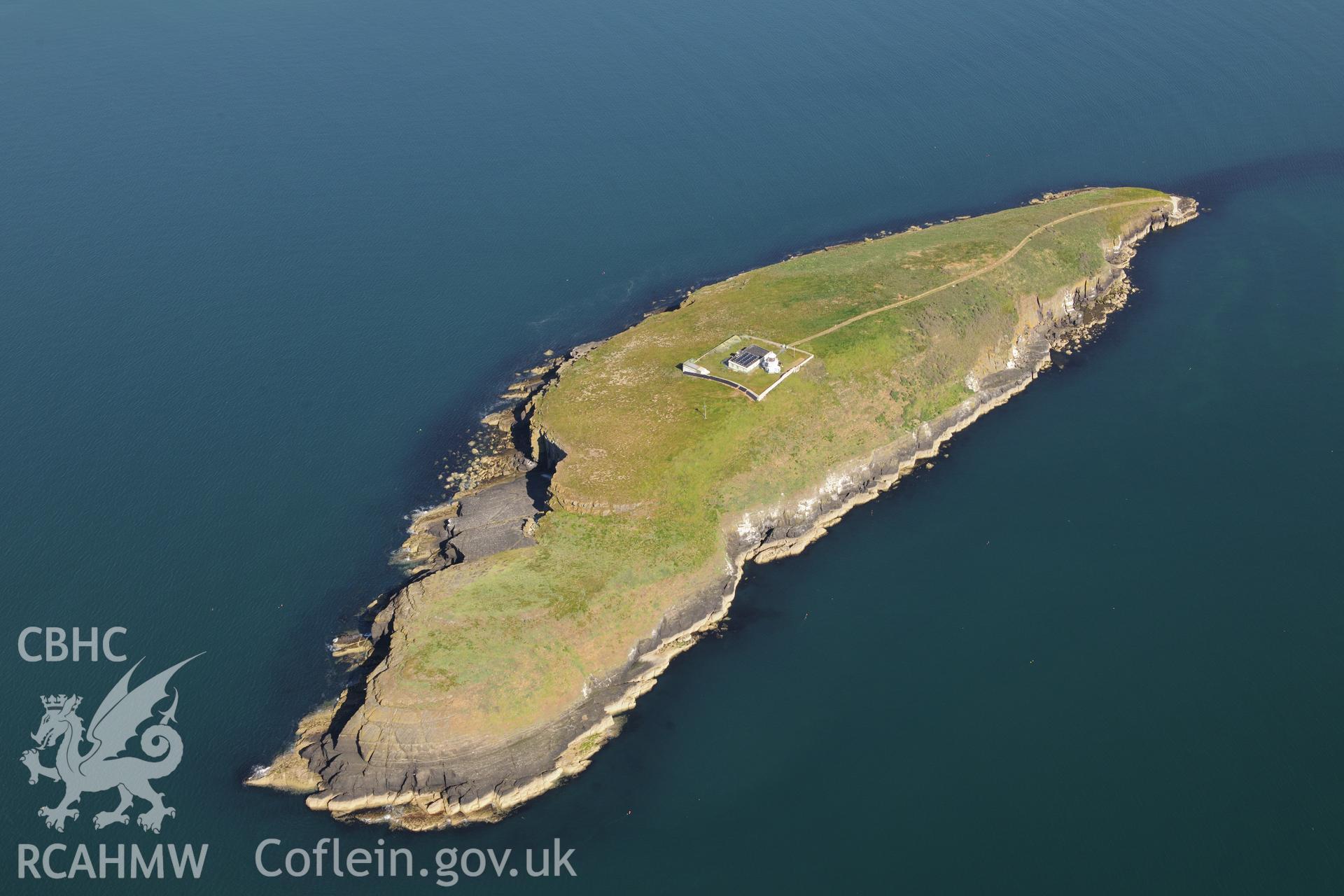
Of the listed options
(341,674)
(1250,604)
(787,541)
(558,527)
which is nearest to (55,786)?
(341,674)

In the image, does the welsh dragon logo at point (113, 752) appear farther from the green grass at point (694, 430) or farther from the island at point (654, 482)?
the green grass at point (694, 430)

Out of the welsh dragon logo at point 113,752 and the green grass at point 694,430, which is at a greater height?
the green grass at point 694,430

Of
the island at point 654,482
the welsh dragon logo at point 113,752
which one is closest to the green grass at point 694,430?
the island at point 654,482

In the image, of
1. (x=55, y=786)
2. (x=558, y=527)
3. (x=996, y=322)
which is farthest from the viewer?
(x=996, y=322)

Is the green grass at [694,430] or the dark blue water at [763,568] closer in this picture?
the dark blue water at [763,568]

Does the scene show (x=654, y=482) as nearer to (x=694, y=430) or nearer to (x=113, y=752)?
(x=694, y=430)

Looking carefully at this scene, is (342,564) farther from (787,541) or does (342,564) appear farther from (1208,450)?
(1208,450)
